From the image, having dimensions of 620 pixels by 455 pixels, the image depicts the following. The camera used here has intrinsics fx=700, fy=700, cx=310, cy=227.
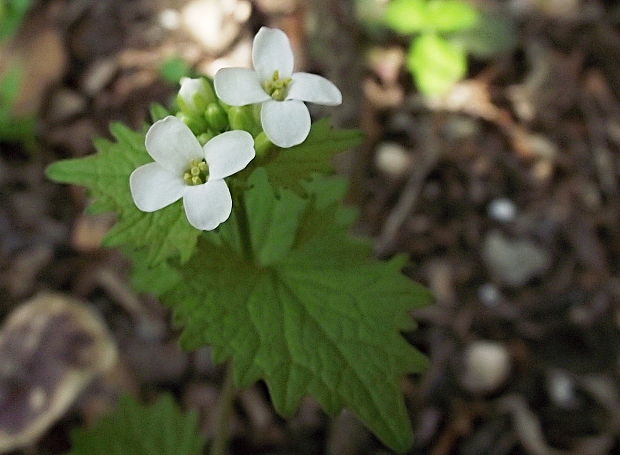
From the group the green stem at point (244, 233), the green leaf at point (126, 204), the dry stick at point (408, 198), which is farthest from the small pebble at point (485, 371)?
the green leaf at point (126, 204)

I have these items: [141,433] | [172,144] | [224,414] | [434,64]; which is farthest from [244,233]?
[434,64]

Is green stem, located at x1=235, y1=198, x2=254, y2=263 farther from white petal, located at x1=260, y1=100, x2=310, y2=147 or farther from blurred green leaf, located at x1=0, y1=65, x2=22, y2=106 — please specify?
blurred green leaf, located at x1=0, y1=65, x2=22, y2=106

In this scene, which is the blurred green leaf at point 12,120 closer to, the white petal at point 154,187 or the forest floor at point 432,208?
the forest floor at point 432,208

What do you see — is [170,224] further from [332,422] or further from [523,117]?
[523,117]

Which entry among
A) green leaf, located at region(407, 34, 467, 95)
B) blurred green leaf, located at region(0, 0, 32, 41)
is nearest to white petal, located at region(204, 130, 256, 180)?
green leaf, located at region(407, 34, 467, 95)

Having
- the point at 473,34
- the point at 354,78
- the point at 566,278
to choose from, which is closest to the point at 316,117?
the point at 354,78
